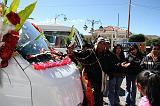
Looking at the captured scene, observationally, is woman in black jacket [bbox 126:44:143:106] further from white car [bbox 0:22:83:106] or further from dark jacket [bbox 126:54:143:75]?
white car [bbox 0:22:83:106]

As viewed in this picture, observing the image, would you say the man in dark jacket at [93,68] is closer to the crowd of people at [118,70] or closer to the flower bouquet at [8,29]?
the crowd of people at [118,70]

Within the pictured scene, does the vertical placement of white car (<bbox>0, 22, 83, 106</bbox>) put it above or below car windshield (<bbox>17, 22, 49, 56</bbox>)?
below

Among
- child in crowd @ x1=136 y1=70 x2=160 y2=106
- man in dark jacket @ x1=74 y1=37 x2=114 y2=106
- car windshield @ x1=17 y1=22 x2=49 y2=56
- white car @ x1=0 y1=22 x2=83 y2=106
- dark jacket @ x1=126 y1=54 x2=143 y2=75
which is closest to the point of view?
child in crowd @ x1=136 y1=70 x2=160 y2=106


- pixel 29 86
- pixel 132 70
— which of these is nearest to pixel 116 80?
pixel 132 70

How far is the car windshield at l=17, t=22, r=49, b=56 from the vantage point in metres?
3.83

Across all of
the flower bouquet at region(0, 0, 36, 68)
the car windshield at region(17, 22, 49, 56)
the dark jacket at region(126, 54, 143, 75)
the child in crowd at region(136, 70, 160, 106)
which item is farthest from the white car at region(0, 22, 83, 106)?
the dark jacket at region(126, 54, 143, 75)

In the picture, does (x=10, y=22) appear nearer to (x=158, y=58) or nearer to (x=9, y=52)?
(x=9, y=52)

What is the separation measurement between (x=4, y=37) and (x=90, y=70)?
2514mm

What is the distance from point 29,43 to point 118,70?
3.75 meters

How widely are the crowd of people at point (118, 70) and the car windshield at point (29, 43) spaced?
101 cm

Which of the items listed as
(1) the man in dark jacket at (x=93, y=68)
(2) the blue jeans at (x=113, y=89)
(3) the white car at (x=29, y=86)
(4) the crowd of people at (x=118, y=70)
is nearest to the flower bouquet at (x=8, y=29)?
(3) the white car at (x=29, y=86)

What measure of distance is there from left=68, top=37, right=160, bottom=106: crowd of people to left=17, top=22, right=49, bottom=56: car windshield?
1.01 m

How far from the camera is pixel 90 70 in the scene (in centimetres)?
571

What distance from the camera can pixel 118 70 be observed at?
24.4 feet
